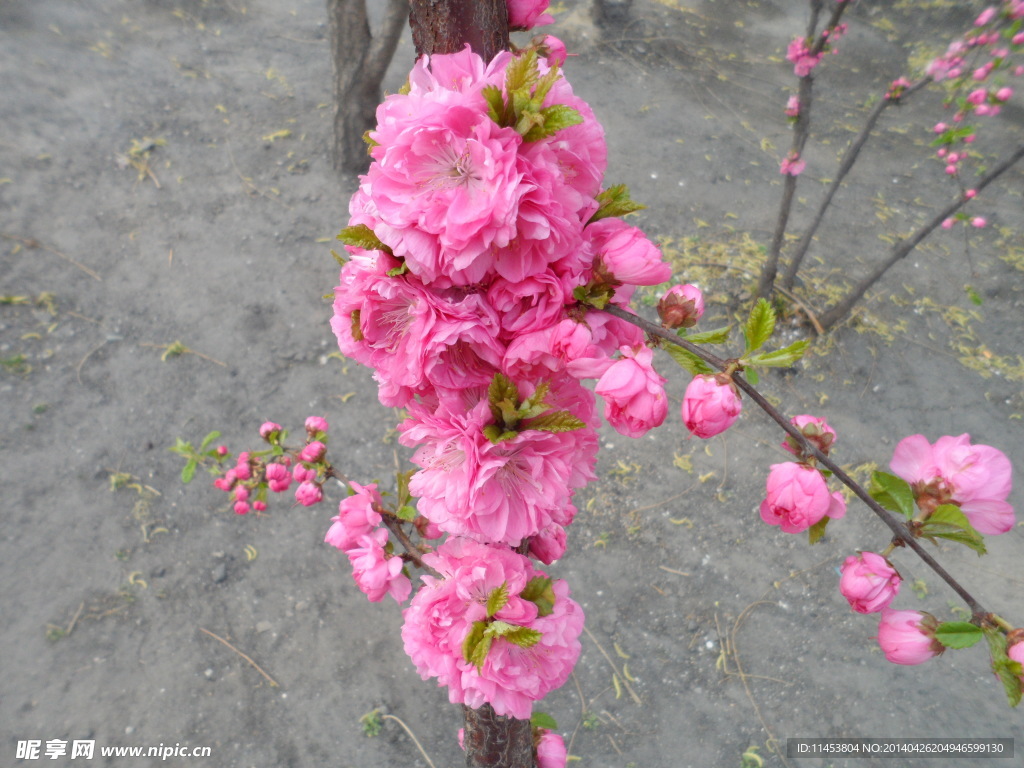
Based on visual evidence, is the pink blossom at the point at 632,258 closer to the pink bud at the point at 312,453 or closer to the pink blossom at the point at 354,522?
the pink blossom at the point at 354,522

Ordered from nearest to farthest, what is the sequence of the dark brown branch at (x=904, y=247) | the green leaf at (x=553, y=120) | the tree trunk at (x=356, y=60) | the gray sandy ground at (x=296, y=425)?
the green leaf at (x=553, y=120)
the gray sandy ground at (x=296, y=425)
the dark brown branch at (x=904, y=247)
the tree trunk at (x=356, y=60)

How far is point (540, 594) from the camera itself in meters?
0.83

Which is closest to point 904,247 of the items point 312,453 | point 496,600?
point 312,453

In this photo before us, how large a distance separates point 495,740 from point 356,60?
12.2 ft

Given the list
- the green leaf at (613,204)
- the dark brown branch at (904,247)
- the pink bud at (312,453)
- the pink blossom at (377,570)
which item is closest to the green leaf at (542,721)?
the pink blossom at (377,570)

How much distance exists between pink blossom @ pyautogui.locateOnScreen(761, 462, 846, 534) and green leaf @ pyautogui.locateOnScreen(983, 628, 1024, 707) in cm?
25

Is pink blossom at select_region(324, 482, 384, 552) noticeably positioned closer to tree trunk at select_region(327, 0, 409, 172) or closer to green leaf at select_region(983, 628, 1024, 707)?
green leaf at select_region(983, 628, 1024, 707)

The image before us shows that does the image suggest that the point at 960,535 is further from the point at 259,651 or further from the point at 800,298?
the point at 800,298

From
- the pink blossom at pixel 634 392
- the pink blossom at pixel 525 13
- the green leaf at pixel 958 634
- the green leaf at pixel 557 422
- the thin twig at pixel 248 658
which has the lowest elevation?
the thin twig at pixel 248 658

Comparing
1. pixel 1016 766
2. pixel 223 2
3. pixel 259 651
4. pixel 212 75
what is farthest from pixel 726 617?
pixel 223 2

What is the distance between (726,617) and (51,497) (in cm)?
285

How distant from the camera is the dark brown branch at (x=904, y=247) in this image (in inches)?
97.8

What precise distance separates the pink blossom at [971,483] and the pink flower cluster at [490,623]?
551mm

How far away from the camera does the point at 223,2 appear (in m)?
5.41
